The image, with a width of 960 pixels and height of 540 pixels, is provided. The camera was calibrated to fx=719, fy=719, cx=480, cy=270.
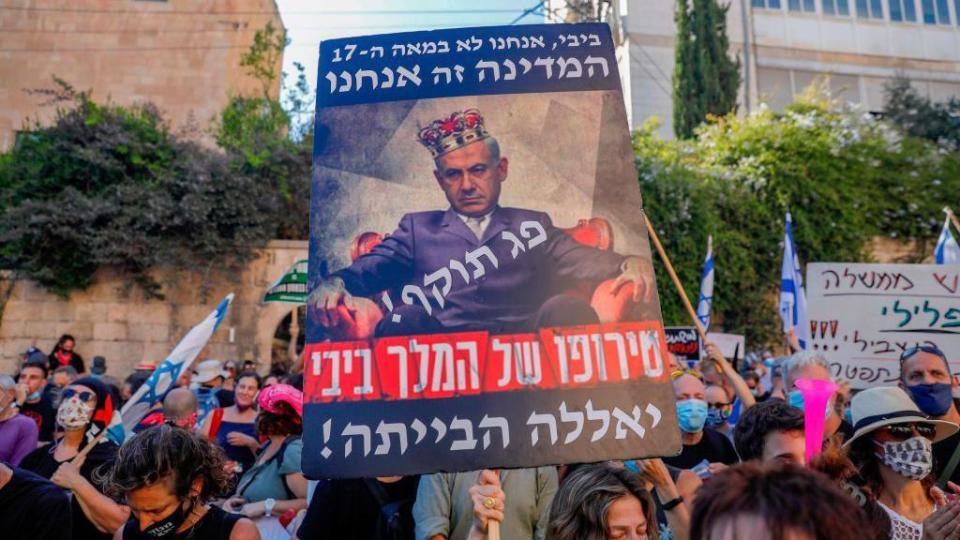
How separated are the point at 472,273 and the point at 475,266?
0.09ft

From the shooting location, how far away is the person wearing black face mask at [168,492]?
265 centimetres

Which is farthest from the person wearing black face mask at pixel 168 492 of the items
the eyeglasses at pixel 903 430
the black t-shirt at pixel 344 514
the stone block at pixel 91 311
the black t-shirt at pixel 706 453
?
the stone block at pixel 91 311

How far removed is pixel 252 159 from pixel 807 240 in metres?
12.2

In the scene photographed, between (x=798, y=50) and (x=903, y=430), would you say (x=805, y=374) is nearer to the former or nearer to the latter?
(x=903, y=430)

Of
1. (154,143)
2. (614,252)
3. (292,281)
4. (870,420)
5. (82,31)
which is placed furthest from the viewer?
(82,31)

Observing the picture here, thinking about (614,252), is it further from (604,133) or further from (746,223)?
(746,223)

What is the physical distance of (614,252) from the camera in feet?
7.53

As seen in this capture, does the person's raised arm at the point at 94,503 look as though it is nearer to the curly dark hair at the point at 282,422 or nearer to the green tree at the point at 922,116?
the curly dark hair at the point at 282,422

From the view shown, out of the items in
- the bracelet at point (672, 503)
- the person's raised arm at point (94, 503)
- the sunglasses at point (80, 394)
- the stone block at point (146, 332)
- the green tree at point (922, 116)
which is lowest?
the person's raised arm at point (94, 503)

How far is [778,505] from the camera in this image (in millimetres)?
1458

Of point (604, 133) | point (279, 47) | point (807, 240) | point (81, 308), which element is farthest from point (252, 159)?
point (604, 133)

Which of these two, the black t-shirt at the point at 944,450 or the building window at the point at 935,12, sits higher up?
the building window at the point at 935,12

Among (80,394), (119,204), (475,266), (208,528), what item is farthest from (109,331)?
(475,266)

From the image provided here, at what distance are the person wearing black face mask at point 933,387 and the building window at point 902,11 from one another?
25.3m
